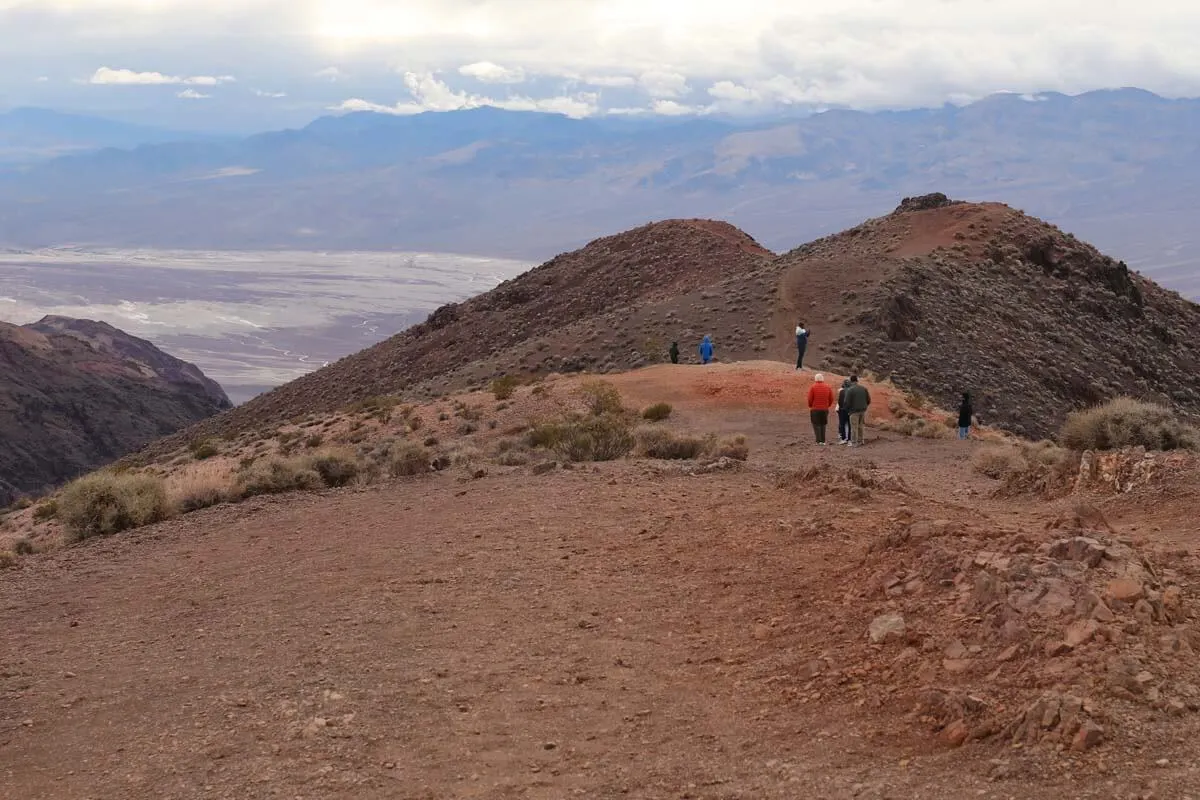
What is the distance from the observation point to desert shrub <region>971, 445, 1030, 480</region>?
15891 mm

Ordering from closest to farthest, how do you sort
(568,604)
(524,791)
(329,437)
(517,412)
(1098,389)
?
(524,791) < (568,604) < (517,412) < (329,437) < (1098,389)

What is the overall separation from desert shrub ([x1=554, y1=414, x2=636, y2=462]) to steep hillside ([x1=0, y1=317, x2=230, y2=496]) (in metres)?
40.8

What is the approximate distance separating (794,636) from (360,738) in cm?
305

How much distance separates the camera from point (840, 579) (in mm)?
→ 9391

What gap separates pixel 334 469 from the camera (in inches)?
673

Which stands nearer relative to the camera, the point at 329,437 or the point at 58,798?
the point at 58,798

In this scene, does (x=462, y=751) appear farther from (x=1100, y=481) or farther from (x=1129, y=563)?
(x=1100, y=481)

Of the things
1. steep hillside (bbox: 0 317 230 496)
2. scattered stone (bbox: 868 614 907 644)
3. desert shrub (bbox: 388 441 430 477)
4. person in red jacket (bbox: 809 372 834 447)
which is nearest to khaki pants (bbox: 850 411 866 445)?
person in red jacket (bbox: 809 372 834 447)

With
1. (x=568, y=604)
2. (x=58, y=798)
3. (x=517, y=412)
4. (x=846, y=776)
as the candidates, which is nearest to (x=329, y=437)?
(x=517, y=412)

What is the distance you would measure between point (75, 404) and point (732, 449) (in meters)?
55.4

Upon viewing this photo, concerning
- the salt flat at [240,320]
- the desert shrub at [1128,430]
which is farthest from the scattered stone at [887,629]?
the salt flat at [240,320]

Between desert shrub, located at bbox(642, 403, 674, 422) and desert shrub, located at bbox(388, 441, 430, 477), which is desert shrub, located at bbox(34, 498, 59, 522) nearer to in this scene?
desert shrub, located at bbox(388, 441, 430, 477)

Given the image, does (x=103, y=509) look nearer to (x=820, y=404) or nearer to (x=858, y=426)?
(x=820, y=404)

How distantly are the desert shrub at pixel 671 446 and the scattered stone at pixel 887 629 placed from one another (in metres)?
9.27
